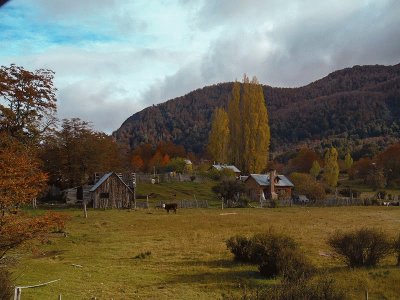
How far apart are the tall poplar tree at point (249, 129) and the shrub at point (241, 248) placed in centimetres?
6008

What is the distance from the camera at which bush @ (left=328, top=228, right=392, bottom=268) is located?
18.0m

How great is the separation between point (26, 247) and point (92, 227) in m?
14.9

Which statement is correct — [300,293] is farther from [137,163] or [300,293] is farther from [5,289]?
[137,163]

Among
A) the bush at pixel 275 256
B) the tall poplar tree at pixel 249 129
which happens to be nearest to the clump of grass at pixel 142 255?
the bush at pixel 275 256

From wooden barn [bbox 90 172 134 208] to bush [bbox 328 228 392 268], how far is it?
4017 cm

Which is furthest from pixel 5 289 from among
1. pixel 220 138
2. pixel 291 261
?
pixel 220 138

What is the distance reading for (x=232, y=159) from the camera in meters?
84.3

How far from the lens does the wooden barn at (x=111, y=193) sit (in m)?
55.7

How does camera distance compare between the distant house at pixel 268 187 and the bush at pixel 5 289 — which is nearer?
the bush at pixel 5 289

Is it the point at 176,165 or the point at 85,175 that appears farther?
the point at 176,165


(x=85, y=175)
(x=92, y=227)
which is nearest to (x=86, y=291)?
(x=92, y=227)

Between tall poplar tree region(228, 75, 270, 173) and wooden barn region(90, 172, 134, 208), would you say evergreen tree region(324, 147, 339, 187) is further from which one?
wooden barn region(90, 172, 134, 208)

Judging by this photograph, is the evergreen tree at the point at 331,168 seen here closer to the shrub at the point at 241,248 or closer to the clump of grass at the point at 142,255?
the shrub at the point at 241,248

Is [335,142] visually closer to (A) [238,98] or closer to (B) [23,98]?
(A) [238,98]
